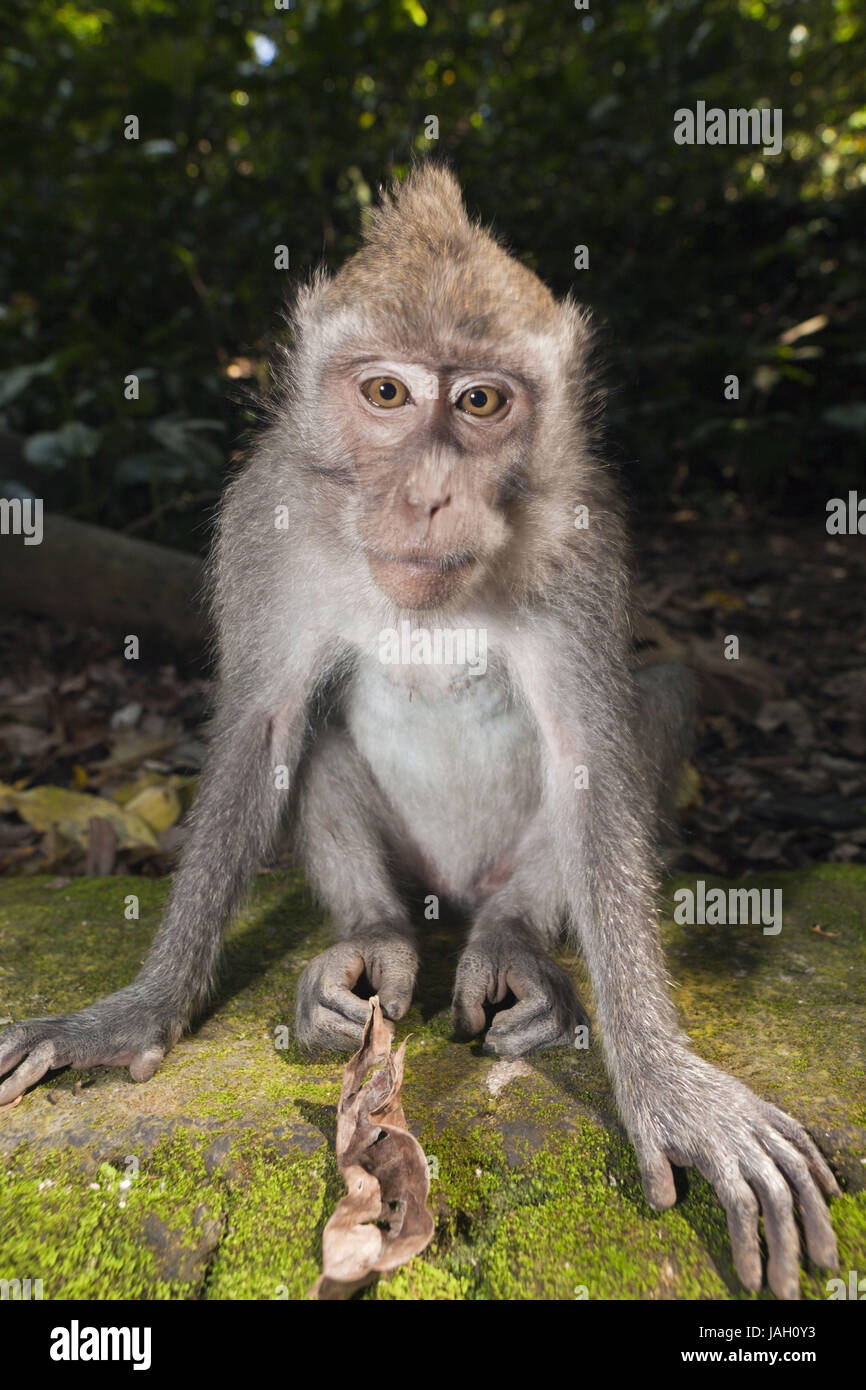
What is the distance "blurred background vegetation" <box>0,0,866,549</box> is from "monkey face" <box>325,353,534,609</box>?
17.5 feet

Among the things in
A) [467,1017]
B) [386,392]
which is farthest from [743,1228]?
[386,392]

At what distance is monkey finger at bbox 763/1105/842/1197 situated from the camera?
2.23 metres

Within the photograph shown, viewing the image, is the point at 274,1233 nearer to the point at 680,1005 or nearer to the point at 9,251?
the point at 680,1005

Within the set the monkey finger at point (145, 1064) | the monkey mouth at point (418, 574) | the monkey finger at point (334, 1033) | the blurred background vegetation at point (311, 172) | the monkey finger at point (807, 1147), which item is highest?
the blurred background vegetation at point (311, 172)

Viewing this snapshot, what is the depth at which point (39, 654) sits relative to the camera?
7293 millimetres

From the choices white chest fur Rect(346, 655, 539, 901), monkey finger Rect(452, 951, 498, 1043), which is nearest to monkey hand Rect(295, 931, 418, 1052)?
monkey finger Rect(452, 951, 498, 1043)

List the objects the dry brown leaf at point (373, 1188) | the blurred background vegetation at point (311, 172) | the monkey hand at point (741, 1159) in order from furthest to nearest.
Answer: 1. the blurred background vegetation at point (311, 172)
2. the monkey hand at point (741, 1159)
3. the dry brown leaf at point (373, 1188)

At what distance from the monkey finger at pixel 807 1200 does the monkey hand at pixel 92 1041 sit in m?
1.46

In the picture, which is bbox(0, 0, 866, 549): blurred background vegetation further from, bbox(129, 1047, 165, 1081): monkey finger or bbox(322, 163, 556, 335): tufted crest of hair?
bbox(129, 1047, 165, 1081): monkey finger

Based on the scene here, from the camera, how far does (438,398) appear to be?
270 cm

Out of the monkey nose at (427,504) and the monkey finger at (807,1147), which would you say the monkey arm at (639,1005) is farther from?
the monkey nose at (427,504)

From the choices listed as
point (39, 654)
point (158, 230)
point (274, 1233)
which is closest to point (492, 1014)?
point (274, 1233)

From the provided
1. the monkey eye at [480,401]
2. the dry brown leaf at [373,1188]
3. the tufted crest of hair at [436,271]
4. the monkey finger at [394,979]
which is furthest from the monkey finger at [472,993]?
the tufted crest of hair at [436,271]

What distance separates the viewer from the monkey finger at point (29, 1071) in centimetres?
250
